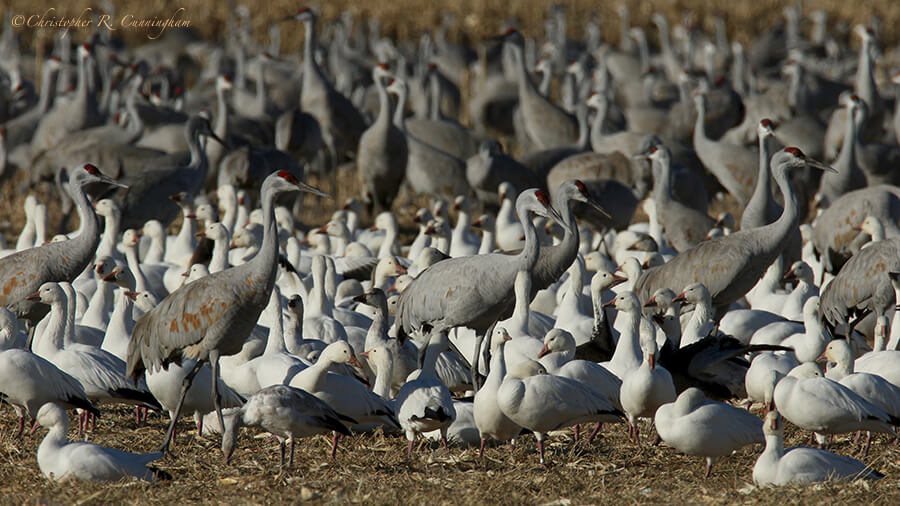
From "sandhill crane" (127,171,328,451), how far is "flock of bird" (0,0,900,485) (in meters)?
0.01

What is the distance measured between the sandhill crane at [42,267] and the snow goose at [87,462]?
2.85 meters

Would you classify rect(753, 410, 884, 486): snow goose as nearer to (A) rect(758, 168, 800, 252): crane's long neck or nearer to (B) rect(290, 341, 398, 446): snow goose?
(B) rect(290, 341, 398, 446): snow goose

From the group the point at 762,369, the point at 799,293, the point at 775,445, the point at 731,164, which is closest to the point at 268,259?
the point at 775,445

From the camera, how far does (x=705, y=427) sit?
5785mm

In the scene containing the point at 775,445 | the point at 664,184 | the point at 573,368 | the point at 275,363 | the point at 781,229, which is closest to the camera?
the point at 775,445

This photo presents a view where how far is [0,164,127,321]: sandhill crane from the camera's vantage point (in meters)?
8.32

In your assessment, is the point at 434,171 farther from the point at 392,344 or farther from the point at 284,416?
the point at 284,416

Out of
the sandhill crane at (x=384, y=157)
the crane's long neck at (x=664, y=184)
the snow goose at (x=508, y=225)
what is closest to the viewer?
the crane's long neck at (x=664, y=184)

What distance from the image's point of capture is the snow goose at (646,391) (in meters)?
6.48

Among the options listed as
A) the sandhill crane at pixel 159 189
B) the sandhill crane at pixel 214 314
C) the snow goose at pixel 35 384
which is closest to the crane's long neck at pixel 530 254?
the sandhill crane at pixel 214 314

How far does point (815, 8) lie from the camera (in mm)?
30375

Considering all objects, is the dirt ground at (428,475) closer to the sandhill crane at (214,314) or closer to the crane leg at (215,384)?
the crane leg at (215,384)

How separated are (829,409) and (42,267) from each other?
16.5ft

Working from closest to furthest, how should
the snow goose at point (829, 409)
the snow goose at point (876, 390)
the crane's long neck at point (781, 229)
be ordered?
the snow goose at point (829, 409) → the snow goose at point (876, 390) → the crane's long neck at point (781, 229)
